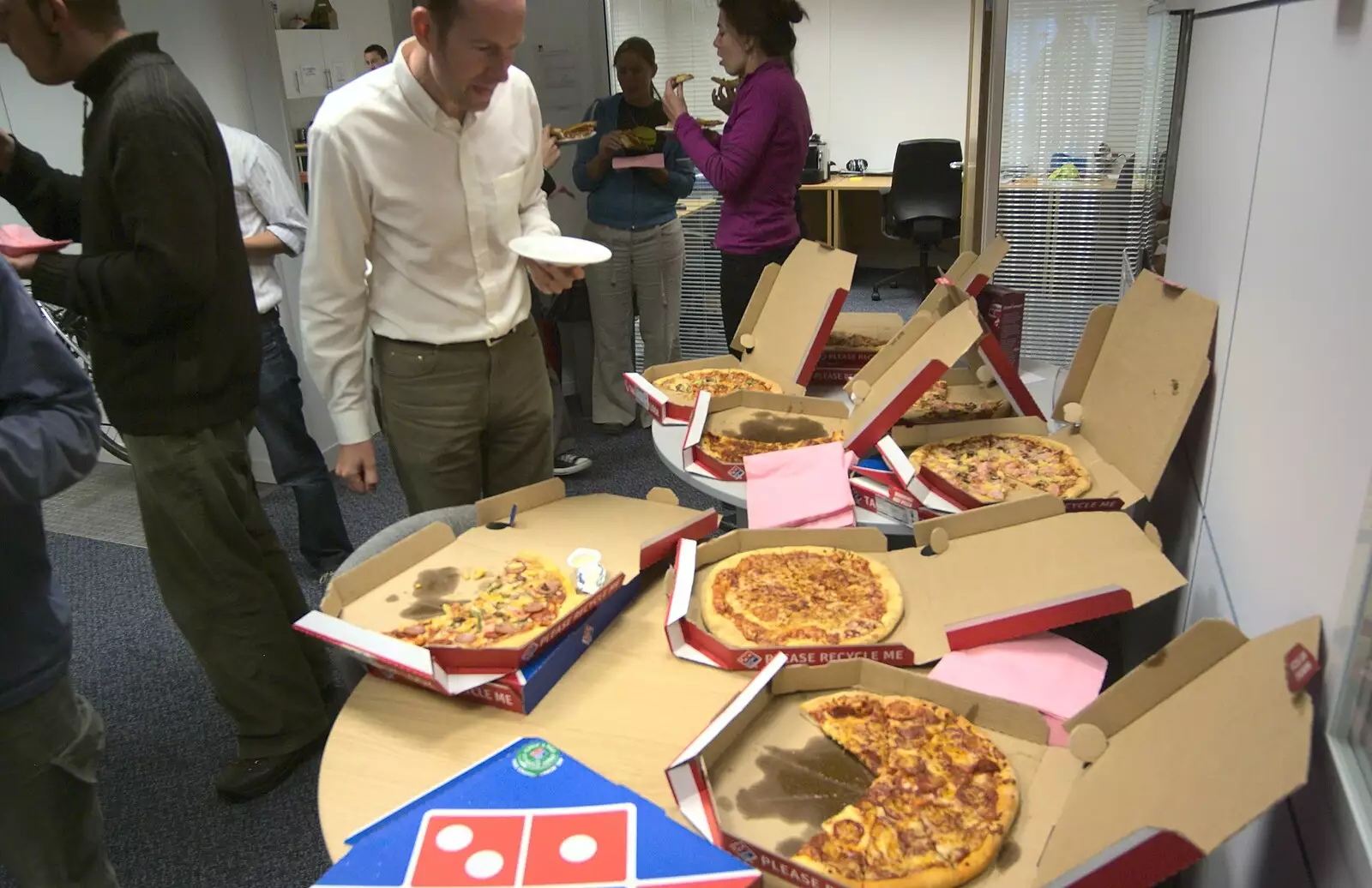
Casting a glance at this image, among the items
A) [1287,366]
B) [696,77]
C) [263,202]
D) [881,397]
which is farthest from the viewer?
[696,77]

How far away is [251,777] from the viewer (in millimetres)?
2178

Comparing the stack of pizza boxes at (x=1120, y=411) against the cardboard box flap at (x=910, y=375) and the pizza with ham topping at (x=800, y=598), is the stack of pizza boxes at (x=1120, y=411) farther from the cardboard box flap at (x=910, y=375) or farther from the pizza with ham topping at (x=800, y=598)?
the pizza with ham topping at (x=800, y=598)

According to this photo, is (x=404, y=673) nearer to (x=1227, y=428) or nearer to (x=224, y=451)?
(x=224, y=451)

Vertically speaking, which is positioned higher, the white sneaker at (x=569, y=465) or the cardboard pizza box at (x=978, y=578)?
the cardboard pizza box at (x=978, y=578)

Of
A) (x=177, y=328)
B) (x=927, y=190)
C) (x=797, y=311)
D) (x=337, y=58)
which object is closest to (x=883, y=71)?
(x=927, y=190)

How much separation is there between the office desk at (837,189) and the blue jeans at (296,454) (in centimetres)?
391

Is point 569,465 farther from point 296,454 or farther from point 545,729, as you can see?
point 545,729

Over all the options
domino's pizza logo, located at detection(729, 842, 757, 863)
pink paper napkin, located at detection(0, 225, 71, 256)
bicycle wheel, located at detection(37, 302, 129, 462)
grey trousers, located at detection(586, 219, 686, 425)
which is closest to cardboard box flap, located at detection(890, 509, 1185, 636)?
domino's pizza logo, located at detection(729, 842, 757, 863)

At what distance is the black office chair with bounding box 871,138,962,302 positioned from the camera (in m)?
5.75

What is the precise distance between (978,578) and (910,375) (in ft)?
1.59

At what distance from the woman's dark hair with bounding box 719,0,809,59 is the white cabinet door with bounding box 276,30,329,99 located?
1768 millimetres

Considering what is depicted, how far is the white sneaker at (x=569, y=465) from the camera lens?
3855mm

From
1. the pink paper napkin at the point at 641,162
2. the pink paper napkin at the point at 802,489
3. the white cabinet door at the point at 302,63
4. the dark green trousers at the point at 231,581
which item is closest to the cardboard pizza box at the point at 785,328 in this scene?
the pink paper napkin at the point at 802,489

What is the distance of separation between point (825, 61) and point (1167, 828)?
6566 millimetres
